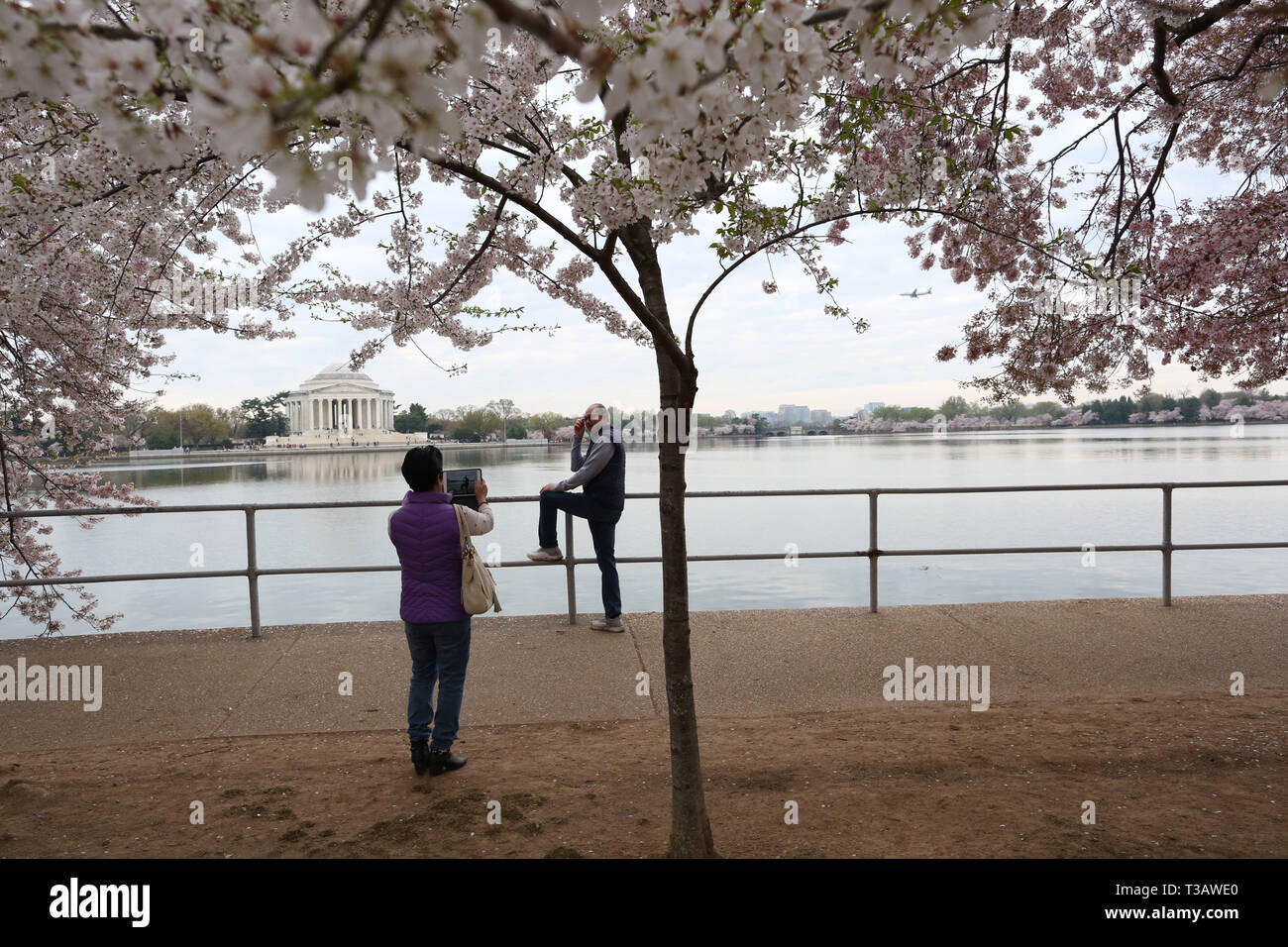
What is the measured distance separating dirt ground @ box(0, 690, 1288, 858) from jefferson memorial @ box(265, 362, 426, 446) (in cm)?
7556

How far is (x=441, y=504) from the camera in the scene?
3.88m

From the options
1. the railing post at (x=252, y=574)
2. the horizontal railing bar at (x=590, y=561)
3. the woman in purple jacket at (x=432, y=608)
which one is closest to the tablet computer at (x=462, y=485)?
the woman in purple jacket at (x=432, y=608)

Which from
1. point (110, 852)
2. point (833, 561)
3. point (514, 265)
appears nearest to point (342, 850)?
point (110, 852)

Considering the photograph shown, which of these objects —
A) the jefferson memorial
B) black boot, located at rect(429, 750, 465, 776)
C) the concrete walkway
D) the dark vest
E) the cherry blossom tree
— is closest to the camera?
the cherry blossom tree

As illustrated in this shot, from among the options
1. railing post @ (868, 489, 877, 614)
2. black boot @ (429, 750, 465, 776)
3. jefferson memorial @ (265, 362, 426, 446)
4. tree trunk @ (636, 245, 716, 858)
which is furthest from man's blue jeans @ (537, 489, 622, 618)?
jefferson memorial @ (265, 362, 426, 446)

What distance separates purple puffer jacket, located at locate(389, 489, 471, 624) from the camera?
3773mm

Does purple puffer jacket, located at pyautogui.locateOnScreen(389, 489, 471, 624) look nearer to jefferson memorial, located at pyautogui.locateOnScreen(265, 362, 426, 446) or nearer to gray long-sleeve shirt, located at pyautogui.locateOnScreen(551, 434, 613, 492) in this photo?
gray long-sleeve shirt, located at pyautogui.locateOnScreen(551, 434, 613, 492)

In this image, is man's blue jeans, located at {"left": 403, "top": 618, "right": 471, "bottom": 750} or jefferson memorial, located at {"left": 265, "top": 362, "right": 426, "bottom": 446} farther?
jefferson memorial, located at {"left": 265, "top": 362, "right": 426, "bottom": 446}

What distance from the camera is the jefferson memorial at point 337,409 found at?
257 ft

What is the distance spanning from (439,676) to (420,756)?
38 centimetres

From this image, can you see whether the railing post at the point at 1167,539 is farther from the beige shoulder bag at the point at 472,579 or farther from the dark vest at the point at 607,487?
the beige shoulder bag at the point at 472,579

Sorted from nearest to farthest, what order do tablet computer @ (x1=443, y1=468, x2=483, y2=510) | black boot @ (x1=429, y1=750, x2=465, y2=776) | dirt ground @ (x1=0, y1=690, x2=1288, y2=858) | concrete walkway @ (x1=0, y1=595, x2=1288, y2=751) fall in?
dirt ground @ (x1=0, y1=690, x2=1288, y2=858)
black boot @ (x1=429, y1=750, x2=465, y2=776)
tablet computer @ (x1=443, y1=468, x2=483, y2=510)
concrete walkway @ (x1=0, y1=595, x2=1288, y2=751)

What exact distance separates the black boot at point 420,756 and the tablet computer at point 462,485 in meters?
1.16

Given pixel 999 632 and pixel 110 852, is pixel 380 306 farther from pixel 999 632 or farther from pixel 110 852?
pixel 999 632
